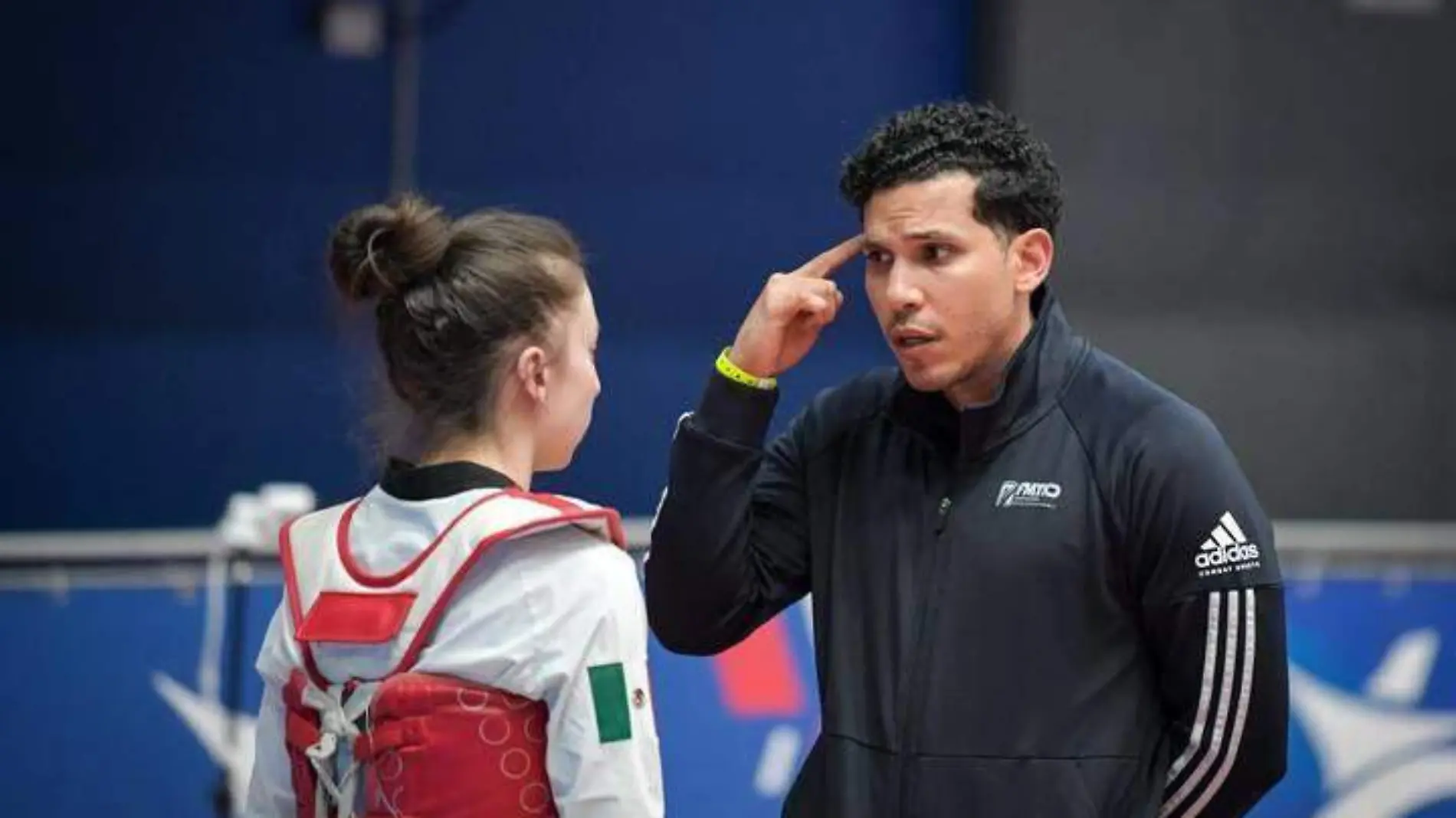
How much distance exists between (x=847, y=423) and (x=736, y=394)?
0.55 ft

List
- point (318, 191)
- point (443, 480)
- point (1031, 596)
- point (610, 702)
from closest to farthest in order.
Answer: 1. point (610, 702)
2. point (443, 480)
3. point (1031, 596)
4. point (318, 191)

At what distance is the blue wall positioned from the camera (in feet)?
17.4

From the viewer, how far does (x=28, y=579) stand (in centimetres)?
393

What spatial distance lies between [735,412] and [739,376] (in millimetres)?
45

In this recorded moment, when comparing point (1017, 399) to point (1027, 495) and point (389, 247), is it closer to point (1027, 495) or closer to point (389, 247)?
point (1027, 495)

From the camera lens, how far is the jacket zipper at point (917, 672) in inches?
87.0

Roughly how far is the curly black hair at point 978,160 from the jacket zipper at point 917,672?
0.35m

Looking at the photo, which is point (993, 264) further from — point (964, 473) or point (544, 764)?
point (544, 764)

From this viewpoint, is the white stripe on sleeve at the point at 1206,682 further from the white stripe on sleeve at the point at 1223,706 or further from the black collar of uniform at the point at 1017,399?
the black collar of uniform at the point at 1017,399

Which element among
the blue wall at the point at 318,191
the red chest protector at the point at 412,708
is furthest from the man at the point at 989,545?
the blue wall at the point at 318,191

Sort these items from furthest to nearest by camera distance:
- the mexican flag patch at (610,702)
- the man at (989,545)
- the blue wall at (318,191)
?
1. the blue wall at (318,191)
2. the man at (989,545)
3. the mexican flag patch at (610,702)

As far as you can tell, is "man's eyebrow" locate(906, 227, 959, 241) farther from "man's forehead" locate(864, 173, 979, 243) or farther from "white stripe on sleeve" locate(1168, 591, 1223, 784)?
"white stripe on sleeve" locate(1168, 591, 1223, 784)

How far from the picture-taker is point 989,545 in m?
2.23

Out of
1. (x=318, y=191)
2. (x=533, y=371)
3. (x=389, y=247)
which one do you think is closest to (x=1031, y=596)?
(x=533, y=371)
